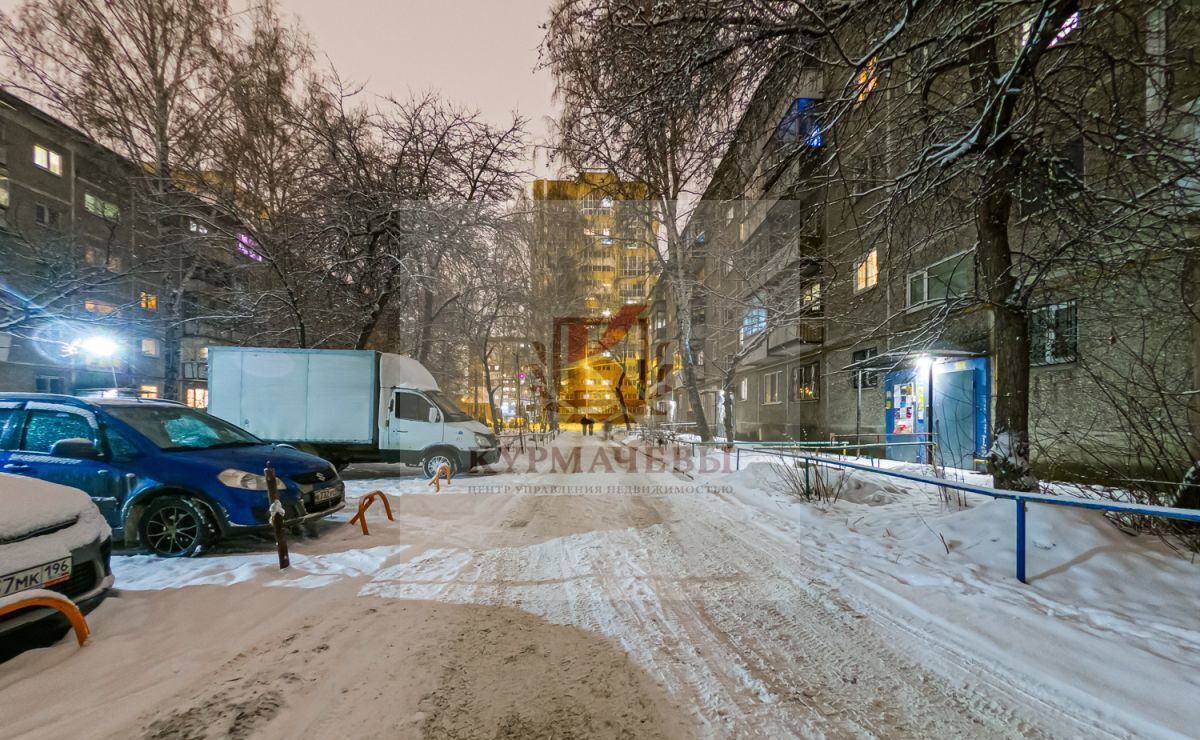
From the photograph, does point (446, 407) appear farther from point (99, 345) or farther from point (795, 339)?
Result: point (795, 339)

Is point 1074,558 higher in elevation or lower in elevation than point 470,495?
higher

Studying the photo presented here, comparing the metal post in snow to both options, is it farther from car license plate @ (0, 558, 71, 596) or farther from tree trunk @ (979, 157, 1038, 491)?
tree trunk @ (979, 157, 1038, 491)

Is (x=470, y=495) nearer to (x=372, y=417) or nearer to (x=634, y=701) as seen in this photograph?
(x=372, y=417)

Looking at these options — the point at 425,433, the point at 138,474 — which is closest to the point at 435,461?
the point at 425,433

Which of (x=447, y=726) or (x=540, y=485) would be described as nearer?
(x=447, y=726)

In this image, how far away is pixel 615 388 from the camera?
2875 cm

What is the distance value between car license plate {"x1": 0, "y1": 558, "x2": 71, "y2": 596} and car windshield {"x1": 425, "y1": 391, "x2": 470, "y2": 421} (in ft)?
27.9

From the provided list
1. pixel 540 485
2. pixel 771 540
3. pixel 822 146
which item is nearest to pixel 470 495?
pixel 540 485

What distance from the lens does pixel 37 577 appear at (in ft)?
9.79

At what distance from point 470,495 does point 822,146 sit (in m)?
8.23

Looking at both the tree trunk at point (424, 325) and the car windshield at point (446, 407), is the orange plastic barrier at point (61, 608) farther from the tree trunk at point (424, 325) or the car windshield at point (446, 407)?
the tree trunk at point (424, 325)

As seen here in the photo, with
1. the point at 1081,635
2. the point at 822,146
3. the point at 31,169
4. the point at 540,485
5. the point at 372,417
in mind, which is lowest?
the point at 540,485

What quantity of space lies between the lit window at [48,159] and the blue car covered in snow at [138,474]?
34443 mm

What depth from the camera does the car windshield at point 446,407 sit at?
11781mm
